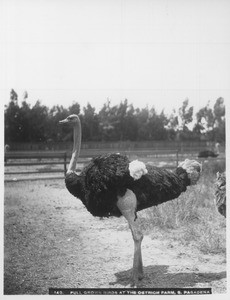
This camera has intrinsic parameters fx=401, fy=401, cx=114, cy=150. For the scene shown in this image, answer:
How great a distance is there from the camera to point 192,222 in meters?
2.70

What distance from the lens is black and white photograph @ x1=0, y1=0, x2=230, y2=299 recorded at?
6.98 feet

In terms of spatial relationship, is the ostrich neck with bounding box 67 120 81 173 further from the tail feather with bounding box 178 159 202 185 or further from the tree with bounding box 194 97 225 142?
the tree with bounding box 194 97 225 142

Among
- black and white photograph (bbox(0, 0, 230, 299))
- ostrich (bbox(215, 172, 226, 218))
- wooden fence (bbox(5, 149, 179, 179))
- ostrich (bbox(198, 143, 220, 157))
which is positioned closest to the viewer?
black and white photograph (bbox(0, 0, 230, 299))

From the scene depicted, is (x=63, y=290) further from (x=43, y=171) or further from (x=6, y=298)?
(x=43, y=171)

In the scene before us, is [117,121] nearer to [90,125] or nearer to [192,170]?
[90,125]

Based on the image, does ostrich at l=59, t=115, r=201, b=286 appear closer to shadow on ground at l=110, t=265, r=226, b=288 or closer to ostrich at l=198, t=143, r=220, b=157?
shadow on ground at l=110, t=265, r=226, b=288

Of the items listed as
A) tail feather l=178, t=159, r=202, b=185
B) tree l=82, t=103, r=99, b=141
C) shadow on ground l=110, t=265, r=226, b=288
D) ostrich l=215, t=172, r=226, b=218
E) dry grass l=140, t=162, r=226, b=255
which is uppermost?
tree l=82, t=103, r=99, b=141

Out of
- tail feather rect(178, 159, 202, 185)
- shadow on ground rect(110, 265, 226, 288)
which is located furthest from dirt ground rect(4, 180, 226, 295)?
tail feather rect(178, 159, 202, 185)

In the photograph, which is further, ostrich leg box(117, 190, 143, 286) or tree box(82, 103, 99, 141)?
tree box(82, 103, 99, 141)

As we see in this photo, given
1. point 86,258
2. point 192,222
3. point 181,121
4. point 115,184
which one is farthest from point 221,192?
point 86,258

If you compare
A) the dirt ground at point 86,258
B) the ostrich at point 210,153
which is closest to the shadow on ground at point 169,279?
the dirt ground at point 86,258

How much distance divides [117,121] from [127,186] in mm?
722

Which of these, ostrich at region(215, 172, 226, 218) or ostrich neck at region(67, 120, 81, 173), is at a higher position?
ostrich neck at region(67, 120, 81, 173)

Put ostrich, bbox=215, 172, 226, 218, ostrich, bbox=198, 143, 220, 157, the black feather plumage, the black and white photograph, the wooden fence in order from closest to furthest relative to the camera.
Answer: the black feather plumage < the black and white photograph < ostrich, bbox=215, 172, 226, 218 < ostrich, bbox=198, 143, 220, 157 < the wooden fence
